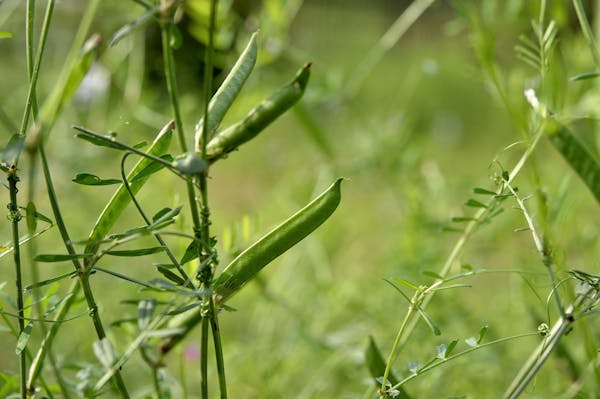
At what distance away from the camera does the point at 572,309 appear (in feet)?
1.10

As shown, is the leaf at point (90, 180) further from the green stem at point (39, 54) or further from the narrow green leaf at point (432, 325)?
the narrow green leaf at point (432, 325)

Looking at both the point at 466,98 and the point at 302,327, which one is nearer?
the point at 302,327

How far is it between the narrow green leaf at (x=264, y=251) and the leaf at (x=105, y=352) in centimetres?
6

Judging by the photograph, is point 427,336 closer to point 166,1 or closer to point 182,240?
point 182,240

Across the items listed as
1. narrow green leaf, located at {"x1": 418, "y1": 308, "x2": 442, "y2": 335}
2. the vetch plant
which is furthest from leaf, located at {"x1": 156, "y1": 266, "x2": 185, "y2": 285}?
narrow green leaf, located at {"x1": 418, "y1": 308, "x2": 442, "y2": 335}

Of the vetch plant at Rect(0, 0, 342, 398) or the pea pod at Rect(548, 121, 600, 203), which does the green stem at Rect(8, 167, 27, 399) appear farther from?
the pea pod at Rect(548, 121, 600, 203)

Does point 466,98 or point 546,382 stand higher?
point 466,98

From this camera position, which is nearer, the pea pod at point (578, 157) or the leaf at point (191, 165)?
the leaf at point (191, 165)

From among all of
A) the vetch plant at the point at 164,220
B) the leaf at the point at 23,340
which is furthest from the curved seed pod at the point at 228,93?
the leaf at the point at 23,340

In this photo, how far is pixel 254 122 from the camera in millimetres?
332

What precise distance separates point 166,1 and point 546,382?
0.57 metres

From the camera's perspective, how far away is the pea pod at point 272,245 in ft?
1.11

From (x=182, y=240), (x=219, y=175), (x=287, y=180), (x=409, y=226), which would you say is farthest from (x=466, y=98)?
(x=182, y=240)

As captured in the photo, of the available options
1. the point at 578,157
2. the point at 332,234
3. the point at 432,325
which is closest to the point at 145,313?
the point at 432,325
